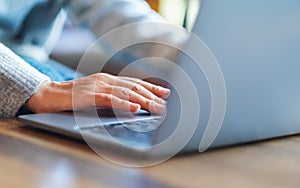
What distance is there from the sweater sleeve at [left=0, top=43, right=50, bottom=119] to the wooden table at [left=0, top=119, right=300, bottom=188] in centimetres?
13

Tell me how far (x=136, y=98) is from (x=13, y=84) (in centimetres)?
17

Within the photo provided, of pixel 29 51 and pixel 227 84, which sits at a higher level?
pixel 227 84

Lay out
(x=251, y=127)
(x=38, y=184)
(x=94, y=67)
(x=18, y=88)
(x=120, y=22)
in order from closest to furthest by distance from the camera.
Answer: (x=38, y=184), (x=251, y=127), (x=18, y=88), (x=94, y=67), (x=120, y=22)

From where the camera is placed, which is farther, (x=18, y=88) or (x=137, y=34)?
(x=137, y=34)

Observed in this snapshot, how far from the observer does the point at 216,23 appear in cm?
39

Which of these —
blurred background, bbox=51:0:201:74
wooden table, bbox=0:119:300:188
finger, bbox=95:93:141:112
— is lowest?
blurred background, bbox=51:0:201:74

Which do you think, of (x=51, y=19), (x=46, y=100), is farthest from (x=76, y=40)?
(x=46, y=100)

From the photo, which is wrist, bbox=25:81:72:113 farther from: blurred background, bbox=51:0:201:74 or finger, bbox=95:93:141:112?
blurred background, bbox=51:0:201:74

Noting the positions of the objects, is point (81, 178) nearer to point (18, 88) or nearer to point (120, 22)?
point (18, 88)

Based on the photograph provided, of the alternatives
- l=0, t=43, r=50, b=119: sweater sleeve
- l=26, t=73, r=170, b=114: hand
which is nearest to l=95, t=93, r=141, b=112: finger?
l=26, t=73, r=170, b=114: hand

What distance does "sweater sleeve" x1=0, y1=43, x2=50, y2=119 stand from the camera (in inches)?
24.3

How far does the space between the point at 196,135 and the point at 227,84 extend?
54 millimetres

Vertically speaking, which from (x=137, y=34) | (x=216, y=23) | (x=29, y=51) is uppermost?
(x=216, y=23)

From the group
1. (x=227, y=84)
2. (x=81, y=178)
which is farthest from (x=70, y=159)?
(x=227, y=84)
